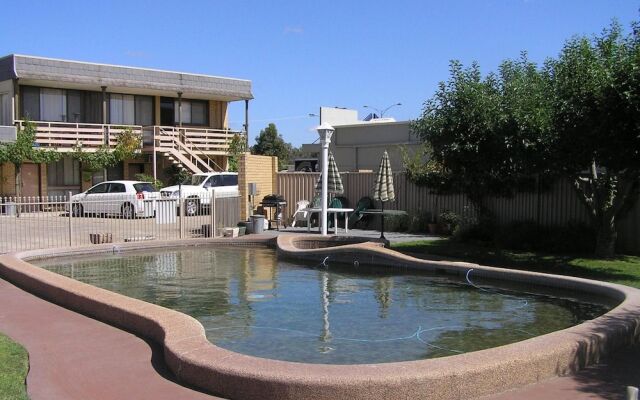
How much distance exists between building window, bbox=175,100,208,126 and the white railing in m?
4.20

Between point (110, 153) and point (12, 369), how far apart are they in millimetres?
27466

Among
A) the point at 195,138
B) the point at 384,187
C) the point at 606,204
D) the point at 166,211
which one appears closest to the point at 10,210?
the point at 166,211

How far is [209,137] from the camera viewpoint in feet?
122

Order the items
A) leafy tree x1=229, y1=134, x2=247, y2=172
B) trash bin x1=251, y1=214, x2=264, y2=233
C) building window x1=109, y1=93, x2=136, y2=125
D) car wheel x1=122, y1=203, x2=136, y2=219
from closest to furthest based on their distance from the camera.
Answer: trash bin x1=251, y1=214, x2=264, y2=233 < car wheel x1=122, y1=203, x2=136, y2=219 < building window x1=109, y1=93, x2=136, y2=125 < leafy tree x1=229, y1=134, x2=247, y2=172

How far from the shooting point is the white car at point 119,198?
20.7m

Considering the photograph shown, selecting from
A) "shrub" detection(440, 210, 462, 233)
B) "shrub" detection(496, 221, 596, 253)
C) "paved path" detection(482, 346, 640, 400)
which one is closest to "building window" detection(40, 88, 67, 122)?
"shrub" detection(440, 210, 462, 233)

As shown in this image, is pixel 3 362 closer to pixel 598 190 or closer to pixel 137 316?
pixel 137 316

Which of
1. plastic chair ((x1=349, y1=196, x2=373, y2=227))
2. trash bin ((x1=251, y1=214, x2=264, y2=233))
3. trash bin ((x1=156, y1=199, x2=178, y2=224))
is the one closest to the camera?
trash bin ((x1=156, y1=199, x2=178, y2=224))

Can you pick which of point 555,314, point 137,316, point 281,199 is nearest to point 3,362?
point 137,316

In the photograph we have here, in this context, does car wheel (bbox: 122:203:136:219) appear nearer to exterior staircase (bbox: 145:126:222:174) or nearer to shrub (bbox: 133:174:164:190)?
shrub (bbox: 133:174:164:190)

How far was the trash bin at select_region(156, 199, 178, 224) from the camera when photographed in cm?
1952

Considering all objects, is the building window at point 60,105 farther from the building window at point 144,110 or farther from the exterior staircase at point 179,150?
the exterior staircase at point 179,150

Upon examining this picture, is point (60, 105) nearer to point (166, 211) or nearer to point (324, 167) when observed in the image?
point (166, 211)

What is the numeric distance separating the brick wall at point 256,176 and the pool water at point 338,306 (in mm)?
7114
